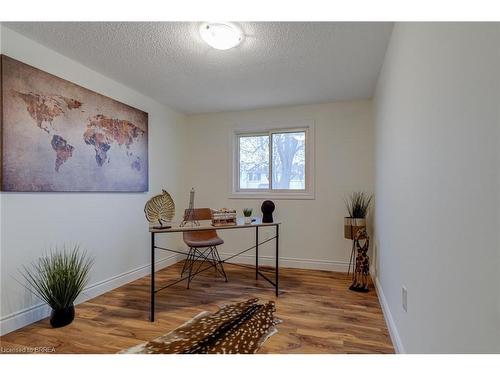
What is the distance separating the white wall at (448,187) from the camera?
2.25 ft

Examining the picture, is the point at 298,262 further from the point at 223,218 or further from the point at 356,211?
the point at 223,218

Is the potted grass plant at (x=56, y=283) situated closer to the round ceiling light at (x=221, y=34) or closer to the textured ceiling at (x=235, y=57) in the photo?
the textured ceiling at (x=235, y=57)

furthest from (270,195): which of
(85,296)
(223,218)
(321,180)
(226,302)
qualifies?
(85,296)

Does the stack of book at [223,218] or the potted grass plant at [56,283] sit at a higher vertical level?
the stack of book at [223,218]

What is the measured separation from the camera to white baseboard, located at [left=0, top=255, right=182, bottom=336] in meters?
1.97

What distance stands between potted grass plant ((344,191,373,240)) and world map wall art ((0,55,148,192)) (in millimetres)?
2541

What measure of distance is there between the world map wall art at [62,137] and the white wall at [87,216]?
9cm

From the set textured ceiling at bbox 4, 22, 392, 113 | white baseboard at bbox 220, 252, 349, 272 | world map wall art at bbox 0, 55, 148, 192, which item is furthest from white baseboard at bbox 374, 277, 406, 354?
world map wall art at bbox 0, 55, 148, 192

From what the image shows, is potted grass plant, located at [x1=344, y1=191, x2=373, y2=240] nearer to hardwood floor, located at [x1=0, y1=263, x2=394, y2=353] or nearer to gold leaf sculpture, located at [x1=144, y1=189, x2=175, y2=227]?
hardwood floor, located at [x1=0, y1=263, x2=394, y2=353]

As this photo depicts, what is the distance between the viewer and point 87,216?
102 inches

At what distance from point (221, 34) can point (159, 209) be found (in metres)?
1.51

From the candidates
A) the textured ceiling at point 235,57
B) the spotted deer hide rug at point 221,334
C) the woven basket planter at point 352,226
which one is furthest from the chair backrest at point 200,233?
the woven basket planter at point 352,226
